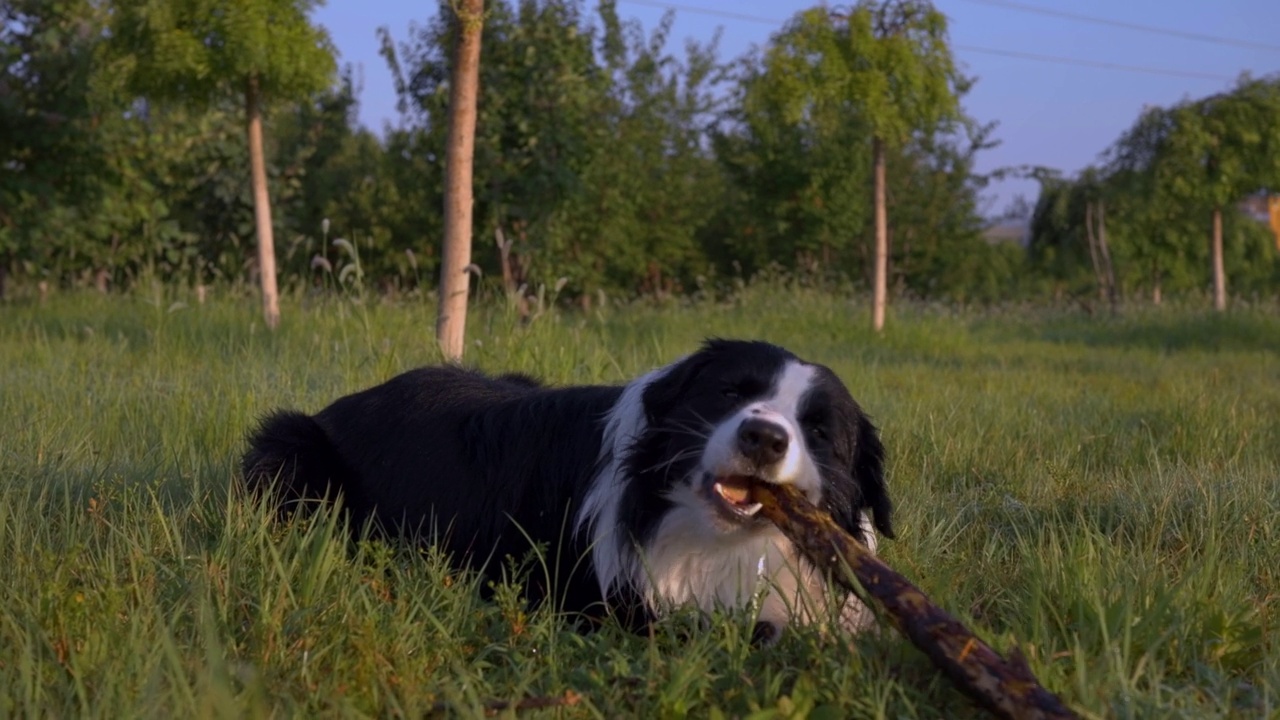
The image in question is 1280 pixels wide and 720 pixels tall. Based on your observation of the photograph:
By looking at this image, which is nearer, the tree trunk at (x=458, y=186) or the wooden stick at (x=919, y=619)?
the wooden stick at (x=919, y=619)

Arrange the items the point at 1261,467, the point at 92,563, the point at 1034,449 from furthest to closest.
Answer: the point at 1034,449
the point at 1261,467
the point at 92,563

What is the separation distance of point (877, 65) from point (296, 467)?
849 centimetres

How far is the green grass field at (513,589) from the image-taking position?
247 centimetres

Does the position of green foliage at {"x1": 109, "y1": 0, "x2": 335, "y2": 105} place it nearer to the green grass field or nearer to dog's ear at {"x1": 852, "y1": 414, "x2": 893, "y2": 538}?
the green grass field

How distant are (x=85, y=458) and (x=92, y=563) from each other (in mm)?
1706

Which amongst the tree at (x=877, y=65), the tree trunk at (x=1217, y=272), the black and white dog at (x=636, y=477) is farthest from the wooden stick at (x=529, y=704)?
the tree trunk at (x=1217, y=272)

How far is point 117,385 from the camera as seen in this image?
6.32 meters

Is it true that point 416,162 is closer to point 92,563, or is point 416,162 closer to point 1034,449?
point 1034,449

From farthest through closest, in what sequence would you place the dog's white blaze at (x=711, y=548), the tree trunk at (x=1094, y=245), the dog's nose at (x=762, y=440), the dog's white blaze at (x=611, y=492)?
the tree trunk at (x=1094, y=245)
the dog's white blaze at (x=611, y=492)
the dog's white blaze at (x=711, y=548)
the dog's nose at (x=762, y=440)

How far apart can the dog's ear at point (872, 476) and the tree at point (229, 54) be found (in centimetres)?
622

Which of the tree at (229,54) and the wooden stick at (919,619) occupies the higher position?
the tree at (229,54)

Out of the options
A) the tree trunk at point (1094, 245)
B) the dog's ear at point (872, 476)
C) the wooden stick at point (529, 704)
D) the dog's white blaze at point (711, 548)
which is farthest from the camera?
the tree trunk at point (1094, 245)

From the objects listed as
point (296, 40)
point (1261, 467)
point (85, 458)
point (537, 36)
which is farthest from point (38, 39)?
point (1261, 467)

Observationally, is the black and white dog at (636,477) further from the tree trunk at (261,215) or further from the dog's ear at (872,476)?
the tree trunk at (261,215)
